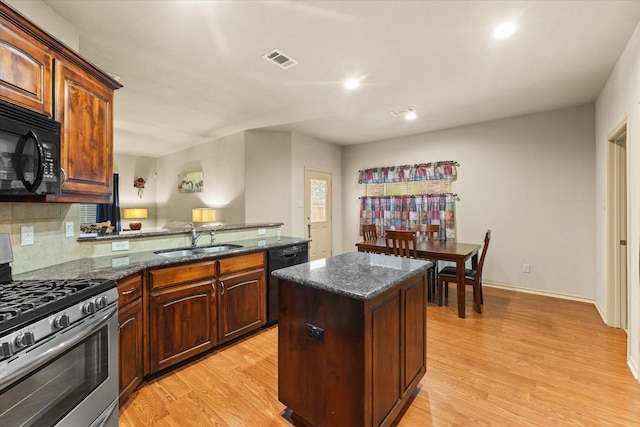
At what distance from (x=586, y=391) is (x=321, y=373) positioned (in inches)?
77.6

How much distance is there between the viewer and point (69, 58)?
67.3 inches

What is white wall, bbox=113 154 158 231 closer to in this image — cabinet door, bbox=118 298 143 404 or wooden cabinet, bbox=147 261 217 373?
wooden cabinet, bbox=147 261 217 373

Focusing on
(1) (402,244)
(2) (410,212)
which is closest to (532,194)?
(2) (410,212)

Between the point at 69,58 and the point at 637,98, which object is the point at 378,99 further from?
the point at 69,58

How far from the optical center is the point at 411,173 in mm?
5266

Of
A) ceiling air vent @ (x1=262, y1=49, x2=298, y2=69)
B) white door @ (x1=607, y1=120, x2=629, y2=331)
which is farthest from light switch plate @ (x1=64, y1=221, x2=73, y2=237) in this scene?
white door @ (x1=607, y1=120, x2=629, y2=331)

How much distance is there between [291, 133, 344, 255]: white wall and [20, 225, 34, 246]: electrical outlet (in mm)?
3700

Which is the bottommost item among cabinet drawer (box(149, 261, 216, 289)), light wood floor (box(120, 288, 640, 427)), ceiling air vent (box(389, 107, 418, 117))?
light wood floor (box(120, 288, 640, 427))

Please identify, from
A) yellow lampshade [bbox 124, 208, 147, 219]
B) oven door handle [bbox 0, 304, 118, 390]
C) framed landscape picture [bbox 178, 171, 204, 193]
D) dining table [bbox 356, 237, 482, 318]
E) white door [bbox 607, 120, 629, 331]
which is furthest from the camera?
yellow lampshade [bbox 124, 208, 147, 219]

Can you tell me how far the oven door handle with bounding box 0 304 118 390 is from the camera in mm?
1003

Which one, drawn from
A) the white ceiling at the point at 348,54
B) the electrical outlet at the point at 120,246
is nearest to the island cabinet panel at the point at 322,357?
the electrical outlet at the point at 120,246

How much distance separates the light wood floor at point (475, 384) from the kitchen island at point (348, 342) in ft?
1.01

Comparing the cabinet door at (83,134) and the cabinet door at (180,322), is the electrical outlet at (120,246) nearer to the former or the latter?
the cabinet door at (83,134)

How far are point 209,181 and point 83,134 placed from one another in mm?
4003
